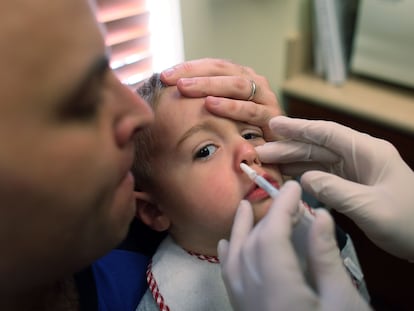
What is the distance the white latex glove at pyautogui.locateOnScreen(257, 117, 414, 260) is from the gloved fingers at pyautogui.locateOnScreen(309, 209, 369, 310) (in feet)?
0.66

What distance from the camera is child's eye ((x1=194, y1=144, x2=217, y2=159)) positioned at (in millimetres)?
919

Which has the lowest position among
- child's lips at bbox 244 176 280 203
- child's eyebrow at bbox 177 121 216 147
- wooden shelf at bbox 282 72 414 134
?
wooden shelf at bbox 282 72 414 134

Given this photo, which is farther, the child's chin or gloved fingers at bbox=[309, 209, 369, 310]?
the child's chin

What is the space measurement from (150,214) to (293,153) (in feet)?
1.28

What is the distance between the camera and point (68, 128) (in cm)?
48

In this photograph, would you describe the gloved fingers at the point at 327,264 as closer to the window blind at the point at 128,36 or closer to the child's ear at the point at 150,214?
the child's ear at the point at 150,214

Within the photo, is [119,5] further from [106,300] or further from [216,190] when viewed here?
[106,300]

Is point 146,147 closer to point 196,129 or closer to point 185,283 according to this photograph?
point 196,129

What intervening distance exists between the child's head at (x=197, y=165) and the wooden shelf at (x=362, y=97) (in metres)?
0.82

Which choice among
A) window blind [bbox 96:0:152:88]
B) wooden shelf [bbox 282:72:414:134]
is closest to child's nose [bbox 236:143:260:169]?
window blind [bbox 96:0:152:88]

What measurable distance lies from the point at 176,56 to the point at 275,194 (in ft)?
2.86

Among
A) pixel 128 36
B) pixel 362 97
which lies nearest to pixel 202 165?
pixel 128 36

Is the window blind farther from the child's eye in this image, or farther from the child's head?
the child's eye

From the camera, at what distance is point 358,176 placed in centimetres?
97
